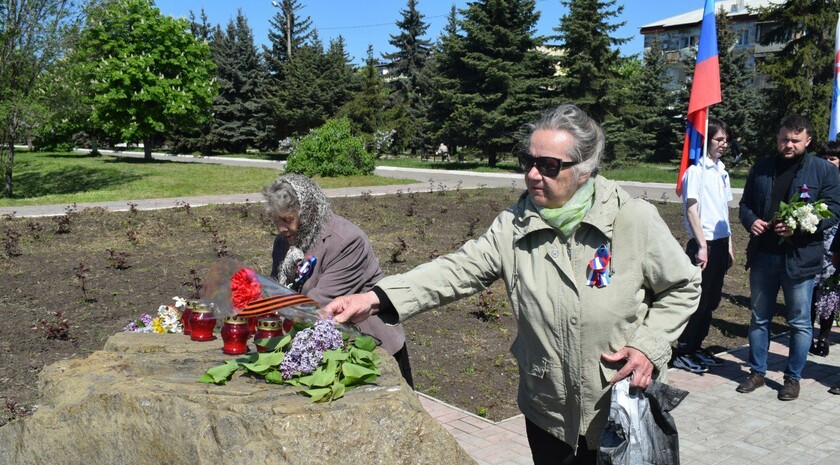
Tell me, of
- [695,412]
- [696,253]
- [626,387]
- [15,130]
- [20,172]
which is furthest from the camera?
[20,172]

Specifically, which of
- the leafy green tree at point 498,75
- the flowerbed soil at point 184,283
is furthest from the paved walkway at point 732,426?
→ the leafy green tree at point 498,75

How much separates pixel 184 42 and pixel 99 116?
5.17 metres

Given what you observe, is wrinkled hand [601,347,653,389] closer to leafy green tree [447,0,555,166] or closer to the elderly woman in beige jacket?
the elderly woman in beige jacket

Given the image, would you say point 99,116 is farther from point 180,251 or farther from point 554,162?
point 554,162

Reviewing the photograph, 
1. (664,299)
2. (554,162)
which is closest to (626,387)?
(664,299)

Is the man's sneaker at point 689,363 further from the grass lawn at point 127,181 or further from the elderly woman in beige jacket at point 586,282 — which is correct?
the grass lawn at point 127,181

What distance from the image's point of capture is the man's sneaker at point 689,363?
6.27 m

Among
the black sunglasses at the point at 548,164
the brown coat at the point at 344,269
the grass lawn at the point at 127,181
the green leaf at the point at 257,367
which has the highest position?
the black sunglasses at the point at 548,164

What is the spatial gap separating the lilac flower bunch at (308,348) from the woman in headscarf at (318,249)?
77 centimetres

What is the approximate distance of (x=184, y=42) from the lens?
33906 millimetres

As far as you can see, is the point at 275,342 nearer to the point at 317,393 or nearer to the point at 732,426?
the point at 317,393

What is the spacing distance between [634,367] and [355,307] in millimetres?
1034

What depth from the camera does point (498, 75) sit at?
101ft

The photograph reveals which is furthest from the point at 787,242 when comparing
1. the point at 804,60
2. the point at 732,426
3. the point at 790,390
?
the point at 804,60
